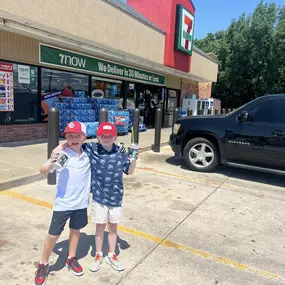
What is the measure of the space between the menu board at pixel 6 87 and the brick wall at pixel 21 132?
1.88 feet

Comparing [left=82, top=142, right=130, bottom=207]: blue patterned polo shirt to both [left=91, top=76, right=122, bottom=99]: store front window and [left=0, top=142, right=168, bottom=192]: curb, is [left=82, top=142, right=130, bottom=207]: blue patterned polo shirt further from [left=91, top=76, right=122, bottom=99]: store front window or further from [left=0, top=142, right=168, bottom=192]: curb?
[left=91, top=76, right=122, bottom=99]: store front window

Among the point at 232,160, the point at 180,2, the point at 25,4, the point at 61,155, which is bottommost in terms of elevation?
the point at 232,160

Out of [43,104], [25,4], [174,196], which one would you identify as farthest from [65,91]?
[174,196]

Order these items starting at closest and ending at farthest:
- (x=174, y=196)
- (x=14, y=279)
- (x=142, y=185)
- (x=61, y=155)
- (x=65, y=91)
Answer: (x=61, y=155), (x=14, y=279), (x=174, y=196), (x=142, y=185), (x=65, y=91)

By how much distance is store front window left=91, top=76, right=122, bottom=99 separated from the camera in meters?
11.8

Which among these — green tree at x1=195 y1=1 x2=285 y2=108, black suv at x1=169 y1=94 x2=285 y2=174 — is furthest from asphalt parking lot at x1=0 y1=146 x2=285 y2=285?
green tree at x1=195 y1=1 x2=285 y2=108

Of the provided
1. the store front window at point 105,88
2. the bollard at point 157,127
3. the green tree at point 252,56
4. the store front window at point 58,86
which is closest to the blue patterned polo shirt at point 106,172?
the bollard at point 157,127

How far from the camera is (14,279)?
2.58m

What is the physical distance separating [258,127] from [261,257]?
3.33 meters

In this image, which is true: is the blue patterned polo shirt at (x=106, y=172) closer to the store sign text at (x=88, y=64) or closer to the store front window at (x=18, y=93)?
the store front window at (x=18, y=93)

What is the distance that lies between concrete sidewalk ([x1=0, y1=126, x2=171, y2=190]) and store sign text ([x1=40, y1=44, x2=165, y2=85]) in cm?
263

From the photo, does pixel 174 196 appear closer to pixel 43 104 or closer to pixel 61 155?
pixel 61 155

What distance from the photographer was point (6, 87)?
8.29m

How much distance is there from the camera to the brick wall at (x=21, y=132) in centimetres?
845
